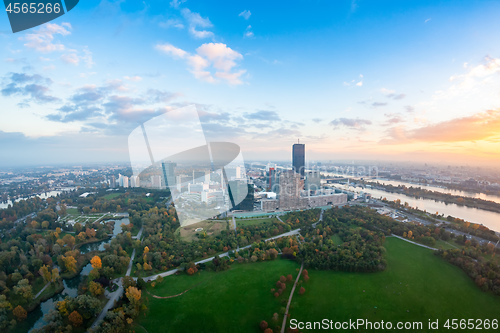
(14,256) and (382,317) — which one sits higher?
(14,256)

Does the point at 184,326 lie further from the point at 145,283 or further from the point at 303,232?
the point at 303,232

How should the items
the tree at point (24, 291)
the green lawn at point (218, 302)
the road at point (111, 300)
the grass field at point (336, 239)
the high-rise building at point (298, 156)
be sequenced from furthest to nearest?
the high-rise building at point (298, 156) < the grass field at point (336, 239) < the tree at point (24, 291) < the road at point (111, 300) < the green lawn at point (218, 302)

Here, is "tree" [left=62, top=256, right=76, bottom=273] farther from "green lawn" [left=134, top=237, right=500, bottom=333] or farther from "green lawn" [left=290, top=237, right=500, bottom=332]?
"green lawn" [left=290, top=237, right=500, bottom=332]

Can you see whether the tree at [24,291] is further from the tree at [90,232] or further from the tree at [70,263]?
the tree at [90,232]

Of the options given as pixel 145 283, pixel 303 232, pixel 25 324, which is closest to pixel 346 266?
pixel 303 232

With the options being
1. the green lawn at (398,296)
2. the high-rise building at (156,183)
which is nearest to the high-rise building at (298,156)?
the high-rise building at (156,183)

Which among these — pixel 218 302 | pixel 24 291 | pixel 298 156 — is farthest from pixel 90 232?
pixel 298 156
